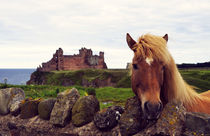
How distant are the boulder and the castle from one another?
50140 mm

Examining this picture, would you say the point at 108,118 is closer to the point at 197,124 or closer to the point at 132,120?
the point at 132,120

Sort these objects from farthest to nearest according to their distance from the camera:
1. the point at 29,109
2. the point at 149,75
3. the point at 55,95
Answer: the point at 55,95 < the point at 29,109 < the point at 149,75

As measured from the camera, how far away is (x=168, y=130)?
10.7 feet

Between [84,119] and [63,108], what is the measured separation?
28.0 inches

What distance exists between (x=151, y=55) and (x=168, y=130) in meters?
1.31

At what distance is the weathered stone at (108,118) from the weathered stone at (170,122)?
96cm

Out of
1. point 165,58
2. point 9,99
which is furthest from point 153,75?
point 9,99

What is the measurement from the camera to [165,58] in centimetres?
312

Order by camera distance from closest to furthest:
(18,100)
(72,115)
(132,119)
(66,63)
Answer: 1. (132,119)
2. (72,115)
3. (18,100)
4. (66,63)

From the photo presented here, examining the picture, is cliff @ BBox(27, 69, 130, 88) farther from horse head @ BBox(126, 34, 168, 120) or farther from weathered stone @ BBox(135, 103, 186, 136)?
horse head @ BBox(126, 34, 168, 120)

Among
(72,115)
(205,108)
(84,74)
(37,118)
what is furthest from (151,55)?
(84,74)

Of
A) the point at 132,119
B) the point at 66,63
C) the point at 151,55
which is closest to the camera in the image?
the point at 151,55

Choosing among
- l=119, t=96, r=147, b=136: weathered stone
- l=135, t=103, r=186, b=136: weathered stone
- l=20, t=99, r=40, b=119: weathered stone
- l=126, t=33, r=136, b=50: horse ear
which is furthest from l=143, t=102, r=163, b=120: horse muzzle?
l=20, t=99, r=40, b=119: weathered stone

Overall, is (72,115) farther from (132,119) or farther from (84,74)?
(84,74)
